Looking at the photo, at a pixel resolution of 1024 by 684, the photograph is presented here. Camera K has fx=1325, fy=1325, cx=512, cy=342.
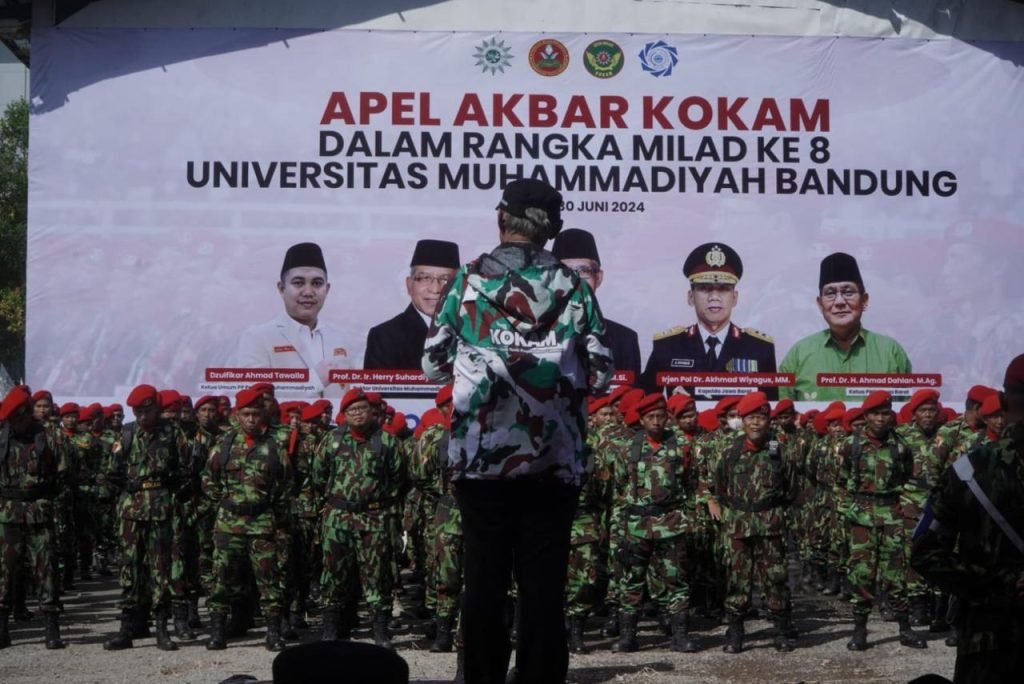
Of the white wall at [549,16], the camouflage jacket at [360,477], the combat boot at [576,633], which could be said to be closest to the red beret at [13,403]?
the camouflage jacket at [360,477]

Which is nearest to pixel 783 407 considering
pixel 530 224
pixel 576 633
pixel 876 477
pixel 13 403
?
pixel 876 477

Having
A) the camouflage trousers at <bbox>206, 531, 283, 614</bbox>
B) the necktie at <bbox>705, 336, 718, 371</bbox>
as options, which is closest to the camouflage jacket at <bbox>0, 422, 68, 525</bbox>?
the camouflage trousers at <bbox>206, 531, 283, 614</bbox>

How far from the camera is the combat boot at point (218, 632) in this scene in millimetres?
10859

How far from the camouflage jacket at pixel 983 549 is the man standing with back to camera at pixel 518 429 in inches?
47.6

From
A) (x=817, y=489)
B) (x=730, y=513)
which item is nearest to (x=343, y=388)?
(x=817, y=489)

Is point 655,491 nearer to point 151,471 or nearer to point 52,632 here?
point 151,471

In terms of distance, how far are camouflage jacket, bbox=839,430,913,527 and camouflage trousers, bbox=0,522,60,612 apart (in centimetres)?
677

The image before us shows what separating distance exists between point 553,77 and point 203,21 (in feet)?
15.8

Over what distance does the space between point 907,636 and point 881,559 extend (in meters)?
0.66

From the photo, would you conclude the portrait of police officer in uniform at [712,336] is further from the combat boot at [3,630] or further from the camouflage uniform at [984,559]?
the camouflage uniform at [984,559]

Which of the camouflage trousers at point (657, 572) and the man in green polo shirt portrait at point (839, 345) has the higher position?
the man in green polo shirt portrait at point (839, 345)

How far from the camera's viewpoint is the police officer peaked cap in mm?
17750

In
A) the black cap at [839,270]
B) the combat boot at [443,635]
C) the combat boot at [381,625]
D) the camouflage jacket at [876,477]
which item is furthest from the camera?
the black cap at [839,270]

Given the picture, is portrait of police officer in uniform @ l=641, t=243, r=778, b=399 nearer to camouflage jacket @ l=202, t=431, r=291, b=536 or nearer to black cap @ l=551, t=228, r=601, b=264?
black cap @ l=551, t=228, r=601, b=264
